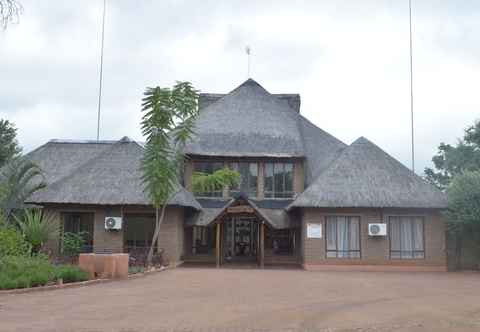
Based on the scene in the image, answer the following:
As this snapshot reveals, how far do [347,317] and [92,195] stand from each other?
16.0 meters

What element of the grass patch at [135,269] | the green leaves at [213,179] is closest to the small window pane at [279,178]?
the green leaves at [213,179]

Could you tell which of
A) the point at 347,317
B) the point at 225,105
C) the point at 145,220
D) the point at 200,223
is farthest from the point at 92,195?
the point at 347,317

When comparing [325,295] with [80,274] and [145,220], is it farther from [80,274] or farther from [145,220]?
[145,220]

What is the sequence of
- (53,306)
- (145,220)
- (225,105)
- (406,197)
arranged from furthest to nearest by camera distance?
(225,105) < (145,220) < (406,197) < (53,306)

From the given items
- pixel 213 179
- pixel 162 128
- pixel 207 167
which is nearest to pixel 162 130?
pixel 162 128

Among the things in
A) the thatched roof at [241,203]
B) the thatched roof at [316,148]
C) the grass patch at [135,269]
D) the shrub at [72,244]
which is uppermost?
the thatched roof at [316,148]

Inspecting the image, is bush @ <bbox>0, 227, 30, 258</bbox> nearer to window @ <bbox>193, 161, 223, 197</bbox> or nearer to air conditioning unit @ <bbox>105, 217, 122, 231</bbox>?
air conditioning unit @ <bbox>105, 217, 122, 231</bbox>

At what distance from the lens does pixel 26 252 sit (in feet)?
60.4

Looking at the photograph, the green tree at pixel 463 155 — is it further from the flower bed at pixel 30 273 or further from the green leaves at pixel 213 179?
the flower bed at pixel 30 273

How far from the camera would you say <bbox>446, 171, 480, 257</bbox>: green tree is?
2270 centimetres

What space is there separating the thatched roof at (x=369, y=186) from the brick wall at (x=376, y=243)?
61 cm

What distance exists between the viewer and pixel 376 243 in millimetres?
24297

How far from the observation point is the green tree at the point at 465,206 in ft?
74.5

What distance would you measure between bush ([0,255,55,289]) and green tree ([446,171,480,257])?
15.1 metres
